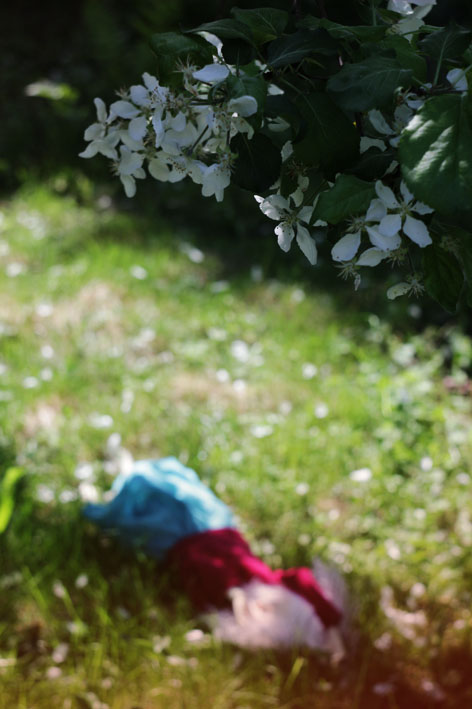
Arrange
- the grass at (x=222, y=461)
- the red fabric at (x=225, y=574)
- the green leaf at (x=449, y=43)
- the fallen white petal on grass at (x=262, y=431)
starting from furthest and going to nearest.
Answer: the fallen white petal on grass at (x=262, y=431) → the red fabric at (x=225, y=574) → the grass at (x=222, y=461) → the green leaf at (x=449, y=43)

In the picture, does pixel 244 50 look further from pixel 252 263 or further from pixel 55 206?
pixel 55 206

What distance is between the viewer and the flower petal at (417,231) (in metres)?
0.77

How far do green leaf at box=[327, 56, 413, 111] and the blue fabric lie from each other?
1587mm

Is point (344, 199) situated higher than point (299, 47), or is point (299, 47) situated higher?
point (299, 47)

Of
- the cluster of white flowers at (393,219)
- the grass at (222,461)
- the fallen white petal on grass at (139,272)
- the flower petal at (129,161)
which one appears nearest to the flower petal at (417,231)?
the cluster of white flowers at (393,219)

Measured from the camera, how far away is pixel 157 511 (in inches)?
87.7

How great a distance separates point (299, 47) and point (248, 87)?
0.08 m

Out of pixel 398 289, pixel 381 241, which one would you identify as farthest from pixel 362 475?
pixel 381 241

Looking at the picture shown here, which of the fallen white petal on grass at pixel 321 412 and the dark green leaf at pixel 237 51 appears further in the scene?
the fallen white petal on grass at pixel 321 412

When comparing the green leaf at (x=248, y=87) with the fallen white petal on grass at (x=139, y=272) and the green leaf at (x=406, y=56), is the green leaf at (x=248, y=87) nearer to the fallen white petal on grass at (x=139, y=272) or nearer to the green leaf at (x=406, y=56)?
the green leaf at (x=406, y=56)

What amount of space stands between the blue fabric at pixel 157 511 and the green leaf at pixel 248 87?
1.59 m

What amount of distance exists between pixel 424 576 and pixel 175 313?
1.65 meters

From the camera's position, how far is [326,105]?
79 centimetres

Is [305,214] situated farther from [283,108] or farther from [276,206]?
[283,108]
